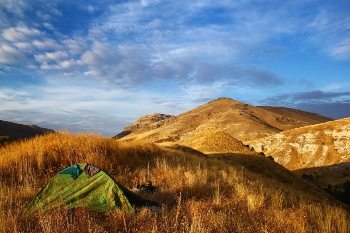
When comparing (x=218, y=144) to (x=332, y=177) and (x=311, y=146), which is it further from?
(x=311, y=146)

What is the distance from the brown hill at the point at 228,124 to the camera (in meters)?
118

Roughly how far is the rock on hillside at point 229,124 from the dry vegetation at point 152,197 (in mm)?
81236

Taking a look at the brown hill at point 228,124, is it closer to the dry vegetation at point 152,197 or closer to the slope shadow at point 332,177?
the slope shadow at point 332,177

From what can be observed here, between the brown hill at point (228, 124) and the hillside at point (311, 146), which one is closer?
the hillside at point (311, 146)

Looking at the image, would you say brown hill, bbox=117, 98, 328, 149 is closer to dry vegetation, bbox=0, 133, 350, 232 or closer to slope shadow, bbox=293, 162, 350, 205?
slope shadow, bbox=293, 162, 350, 205

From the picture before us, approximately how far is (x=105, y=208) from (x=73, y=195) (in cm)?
111

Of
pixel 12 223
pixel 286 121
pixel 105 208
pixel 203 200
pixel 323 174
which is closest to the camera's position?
pixel 12 223

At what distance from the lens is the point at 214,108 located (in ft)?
606

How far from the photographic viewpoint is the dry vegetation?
798 cm

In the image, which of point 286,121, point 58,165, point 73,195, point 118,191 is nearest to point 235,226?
point 118,191

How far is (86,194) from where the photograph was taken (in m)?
10.1

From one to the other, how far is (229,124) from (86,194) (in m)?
125

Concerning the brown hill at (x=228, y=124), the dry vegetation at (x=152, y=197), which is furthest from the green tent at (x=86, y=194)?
the brown hill at (x=228, y=124)

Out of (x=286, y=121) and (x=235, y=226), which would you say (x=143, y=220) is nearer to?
(x=235, y=226)
